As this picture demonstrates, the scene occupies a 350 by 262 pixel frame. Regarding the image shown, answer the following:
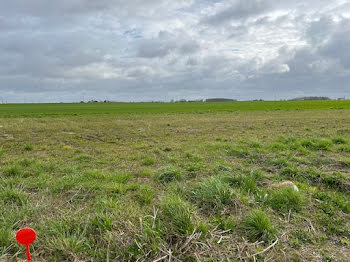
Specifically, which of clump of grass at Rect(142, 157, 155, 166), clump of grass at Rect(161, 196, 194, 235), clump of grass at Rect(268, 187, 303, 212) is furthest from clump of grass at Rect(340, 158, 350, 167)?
clump of grass at Rect(142, 157, 155, 166)

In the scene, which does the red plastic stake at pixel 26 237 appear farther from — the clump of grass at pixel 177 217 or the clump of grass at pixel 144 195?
the clump of grass at pixel 144 195

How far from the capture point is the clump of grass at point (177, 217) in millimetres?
3146

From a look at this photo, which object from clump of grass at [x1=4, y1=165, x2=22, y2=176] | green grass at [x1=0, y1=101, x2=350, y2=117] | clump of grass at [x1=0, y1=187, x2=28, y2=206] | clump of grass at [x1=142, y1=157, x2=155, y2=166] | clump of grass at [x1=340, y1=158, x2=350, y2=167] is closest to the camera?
clump of grass at [x1=0, y1=187, x2=28, y2=206]

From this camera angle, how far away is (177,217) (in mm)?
3285

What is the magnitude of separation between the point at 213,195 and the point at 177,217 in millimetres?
967

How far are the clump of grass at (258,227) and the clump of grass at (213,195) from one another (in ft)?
1.82

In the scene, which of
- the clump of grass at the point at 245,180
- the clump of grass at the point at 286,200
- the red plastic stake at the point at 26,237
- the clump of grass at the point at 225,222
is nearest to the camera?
the red plastic stake at the point at 26,237

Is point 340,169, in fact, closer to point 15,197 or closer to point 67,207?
point 67,207

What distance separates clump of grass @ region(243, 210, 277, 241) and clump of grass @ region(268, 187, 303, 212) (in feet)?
2.04

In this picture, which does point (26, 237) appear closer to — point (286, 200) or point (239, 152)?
point (286, 200)

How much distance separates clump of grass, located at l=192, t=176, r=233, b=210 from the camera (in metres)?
3.93

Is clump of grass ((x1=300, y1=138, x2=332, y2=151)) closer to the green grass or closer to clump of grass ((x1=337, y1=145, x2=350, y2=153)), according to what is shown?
clump of grass ((x1=337, y1=145, x2=350, y2=153))

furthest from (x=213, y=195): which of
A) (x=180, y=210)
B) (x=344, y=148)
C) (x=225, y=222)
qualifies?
(x=344, y=148)

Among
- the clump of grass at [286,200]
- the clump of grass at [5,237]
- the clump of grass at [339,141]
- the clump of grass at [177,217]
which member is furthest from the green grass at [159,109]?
the clump of grass at [286,200]
